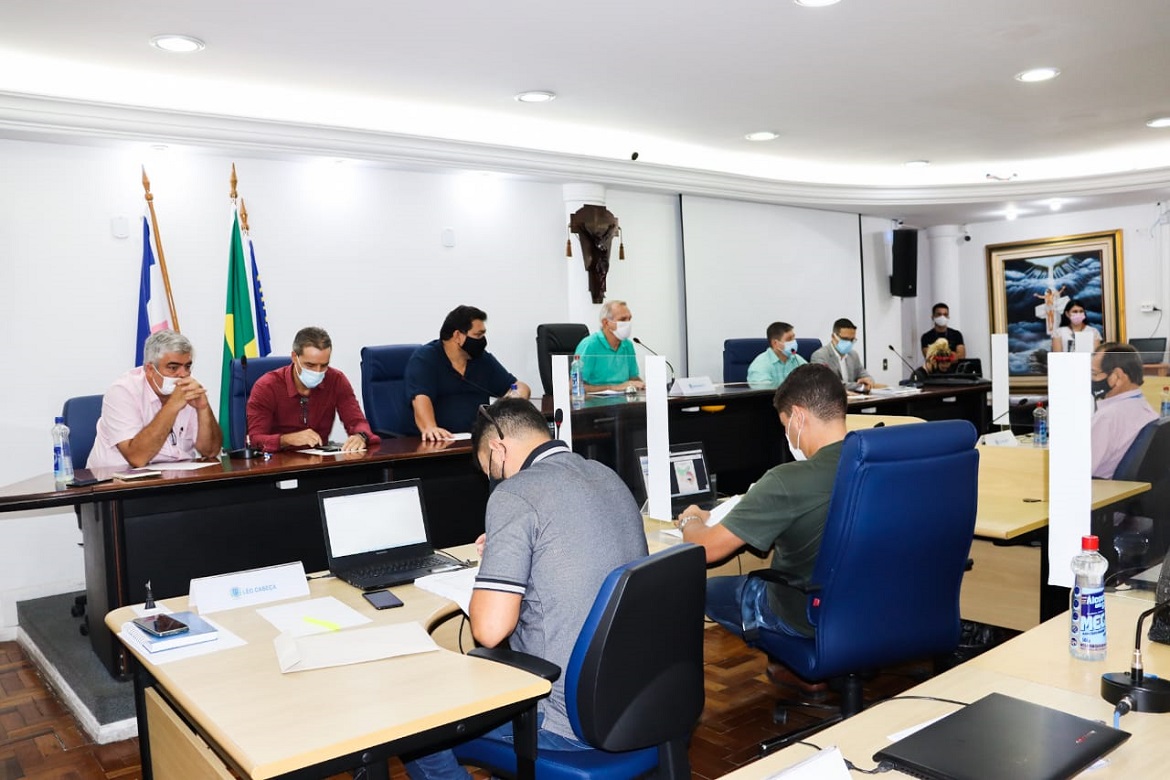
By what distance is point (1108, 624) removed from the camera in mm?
1852

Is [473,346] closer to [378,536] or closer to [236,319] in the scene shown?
[236,319]

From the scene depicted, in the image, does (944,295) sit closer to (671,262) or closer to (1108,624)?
(671,262)

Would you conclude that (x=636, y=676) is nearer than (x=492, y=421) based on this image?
Yes

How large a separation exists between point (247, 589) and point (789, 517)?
1.39 m

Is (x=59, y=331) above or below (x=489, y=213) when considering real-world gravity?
below

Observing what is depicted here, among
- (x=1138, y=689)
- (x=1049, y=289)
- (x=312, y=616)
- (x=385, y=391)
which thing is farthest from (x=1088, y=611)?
(x=1049, y=289)

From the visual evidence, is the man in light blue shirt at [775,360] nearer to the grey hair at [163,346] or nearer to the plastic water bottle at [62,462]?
the grey hair at [163,346]

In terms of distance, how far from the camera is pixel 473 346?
464cm

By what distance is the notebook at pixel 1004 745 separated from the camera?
1160 mm

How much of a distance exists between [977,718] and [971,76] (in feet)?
15.7

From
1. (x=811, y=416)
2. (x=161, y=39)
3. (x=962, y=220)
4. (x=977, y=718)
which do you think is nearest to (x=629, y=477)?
(x=811, y=416)

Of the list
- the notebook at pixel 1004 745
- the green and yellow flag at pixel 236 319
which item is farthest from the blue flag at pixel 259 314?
the notebook at pixel 1004 745

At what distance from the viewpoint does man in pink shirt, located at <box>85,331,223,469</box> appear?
3.60 meters

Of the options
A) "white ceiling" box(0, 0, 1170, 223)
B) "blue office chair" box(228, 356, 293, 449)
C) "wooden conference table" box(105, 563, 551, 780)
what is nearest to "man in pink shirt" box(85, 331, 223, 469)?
"blue office chair" box(228, 356, 293, 449)
